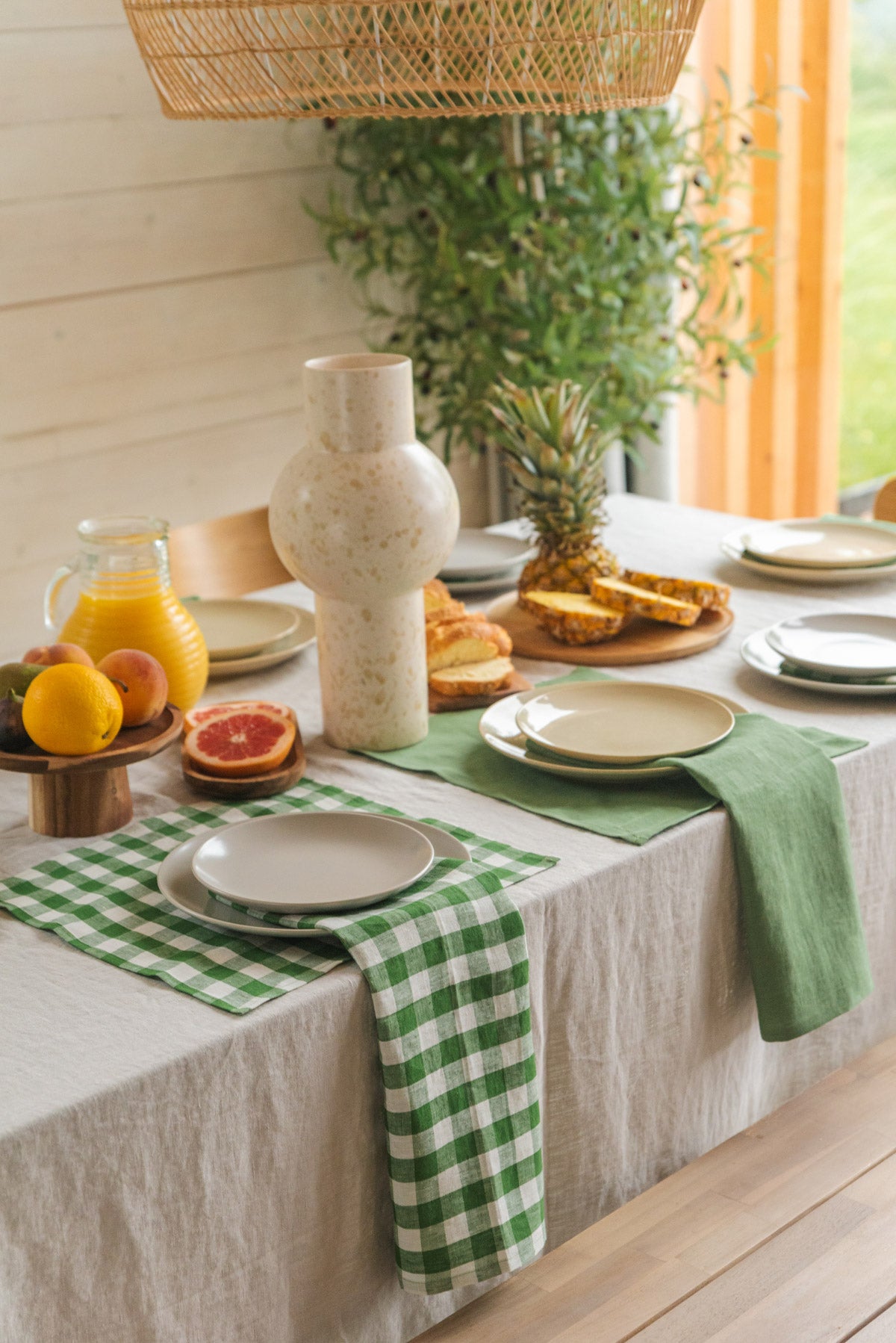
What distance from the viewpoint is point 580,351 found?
2857 millimetres

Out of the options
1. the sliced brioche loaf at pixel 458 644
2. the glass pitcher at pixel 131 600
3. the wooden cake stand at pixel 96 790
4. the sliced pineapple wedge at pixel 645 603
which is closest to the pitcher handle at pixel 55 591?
the glass pitcher at pixel 131 600

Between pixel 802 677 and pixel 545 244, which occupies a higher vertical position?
pixel 545 244

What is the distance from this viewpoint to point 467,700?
4.87 ft

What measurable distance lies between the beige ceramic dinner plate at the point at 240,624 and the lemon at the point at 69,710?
0.44 m

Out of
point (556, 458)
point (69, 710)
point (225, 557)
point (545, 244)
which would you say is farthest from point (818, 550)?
point (545, 244)

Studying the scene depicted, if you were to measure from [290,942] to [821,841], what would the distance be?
20.1 inches

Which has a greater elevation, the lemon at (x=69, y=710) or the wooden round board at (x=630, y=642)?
the lemon at (x=69, y=710)

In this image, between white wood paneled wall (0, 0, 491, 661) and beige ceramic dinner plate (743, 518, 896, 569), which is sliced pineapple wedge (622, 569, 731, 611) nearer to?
beige ceramic dinner plate (743, 518, 896, 569)

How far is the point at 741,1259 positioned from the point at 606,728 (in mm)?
495

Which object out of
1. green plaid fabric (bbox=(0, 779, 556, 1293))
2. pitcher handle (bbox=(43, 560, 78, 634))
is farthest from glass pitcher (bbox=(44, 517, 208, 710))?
green plaid fabric (bbox=(0, 779, 556, 1293))

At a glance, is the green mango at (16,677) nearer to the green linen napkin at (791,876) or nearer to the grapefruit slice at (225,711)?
the grapefruit slice at (225,711)

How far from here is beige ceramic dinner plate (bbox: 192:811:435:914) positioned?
41.0 inches

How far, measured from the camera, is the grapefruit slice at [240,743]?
50.8 inches

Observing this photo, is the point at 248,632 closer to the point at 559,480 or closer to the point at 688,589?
the point at 559,480
